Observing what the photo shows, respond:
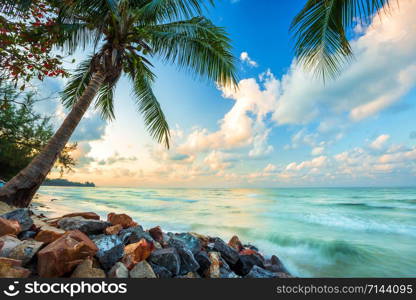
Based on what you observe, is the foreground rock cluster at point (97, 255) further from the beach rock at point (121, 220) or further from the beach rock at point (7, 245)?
the beach rock at point (121, 220)

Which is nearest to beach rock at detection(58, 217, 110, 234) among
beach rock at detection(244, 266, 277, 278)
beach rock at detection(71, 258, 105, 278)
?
beach rock at detection(71, 258, 105, 278)

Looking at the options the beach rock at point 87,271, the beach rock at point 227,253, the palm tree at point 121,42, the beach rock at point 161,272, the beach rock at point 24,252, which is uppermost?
the palm tree at point 121,42

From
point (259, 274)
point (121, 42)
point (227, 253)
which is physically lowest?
point (259, 274)

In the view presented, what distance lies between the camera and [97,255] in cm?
218

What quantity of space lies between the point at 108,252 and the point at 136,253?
326 mm

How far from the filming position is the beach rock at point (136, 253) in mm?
2292

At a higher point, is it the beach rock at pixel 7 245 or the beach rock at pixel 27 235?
the beach rock at pixel 7 245

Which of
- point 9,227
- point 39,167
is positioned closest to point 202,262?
point 9,227

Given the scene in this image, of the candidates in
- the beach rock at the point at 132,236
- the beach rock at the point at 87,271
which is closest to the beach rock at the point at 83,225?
the beach rock at the point at 132,236

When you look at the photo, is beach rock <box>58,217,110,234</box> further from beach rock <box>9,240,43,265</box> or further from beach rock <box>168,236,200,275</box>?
beach rock <box>168,236,200,275</box>

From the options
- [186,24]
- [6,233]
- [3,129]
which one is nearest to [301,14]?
[186,24]

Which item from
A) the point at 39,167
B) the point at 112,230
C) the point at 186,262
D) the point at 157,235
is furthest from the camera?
the point at 39,167

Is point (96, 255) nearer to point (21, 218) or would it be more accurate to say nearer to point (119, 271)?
point (119, 271)

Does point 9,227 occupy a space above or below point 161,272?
above
